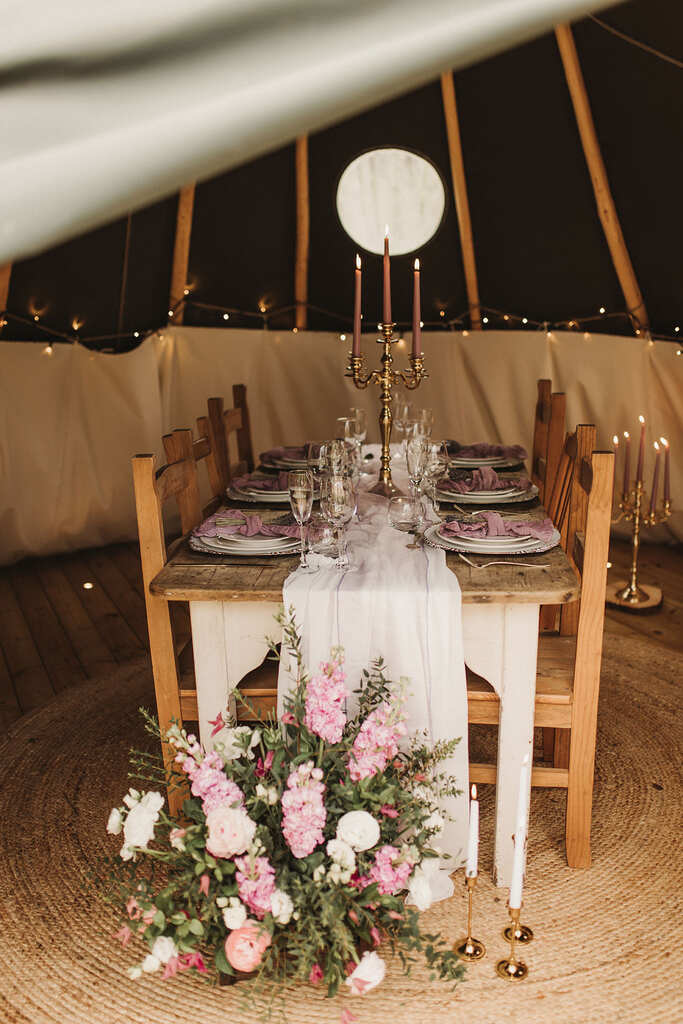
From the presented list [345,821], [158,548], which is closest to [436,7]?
[345,821]

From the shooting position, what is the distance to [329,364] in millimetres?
5020

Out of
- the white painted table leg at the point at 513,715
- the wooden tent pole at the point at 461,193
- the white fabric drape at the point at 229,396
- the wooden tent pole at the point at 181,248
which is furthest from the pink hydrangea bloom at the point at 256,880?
the wooden tent pole at the point at 461,193

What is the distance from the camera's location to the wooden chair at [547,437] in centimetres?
287

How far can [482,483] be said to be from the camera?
248cm

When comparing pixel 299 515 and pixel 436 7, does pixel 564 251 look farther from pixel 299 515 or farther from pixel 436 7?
pixel 436 7

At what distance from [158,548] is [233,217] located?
3.12 metres

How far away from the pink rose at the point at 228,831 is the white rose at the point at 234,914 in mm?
82

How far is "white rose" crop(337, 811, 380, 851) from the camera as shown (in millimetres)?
1478

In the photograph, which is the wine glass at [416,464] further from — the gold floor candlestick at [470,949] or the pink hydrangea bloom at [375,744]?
the gold floor candlestick at [470,949]

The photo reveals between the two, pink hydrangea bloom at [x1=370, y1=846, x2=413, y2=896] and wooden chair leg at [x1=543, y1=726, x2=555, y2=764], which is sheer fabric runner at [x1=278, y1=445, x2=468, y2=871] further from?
wooden chair leg at [x1=543, y1=726, x2=555, y2=764]

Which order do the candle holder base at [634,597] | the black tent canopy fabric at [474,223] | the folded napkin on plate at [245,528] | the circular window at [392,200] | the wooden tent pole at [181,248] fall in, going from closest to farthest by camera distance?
the folded napkin on plate at [245,528] → the candle holder base at [634,597] → the black tent canopy fabric at [474,223] → the wooden tent pole at [181,248] → the circular window at [392,200]

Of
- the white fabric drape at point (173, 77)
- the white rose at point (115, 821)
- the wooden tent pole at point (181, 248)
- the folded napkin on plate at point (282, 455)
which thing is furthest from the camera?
the wooden tent pole at point (181, 248)

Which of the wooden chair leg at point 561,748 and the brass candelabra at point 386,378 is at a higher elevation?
the brass candelabra at point 386,378

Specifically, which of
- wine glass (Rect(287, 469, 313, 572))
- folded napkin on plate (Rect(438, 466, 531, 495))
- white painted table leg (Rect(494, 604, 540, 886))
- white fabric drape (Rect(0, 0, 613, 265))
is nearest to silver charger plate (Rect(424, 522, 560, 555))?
white painted table leg (Rect(494, 604, 540, 886))
